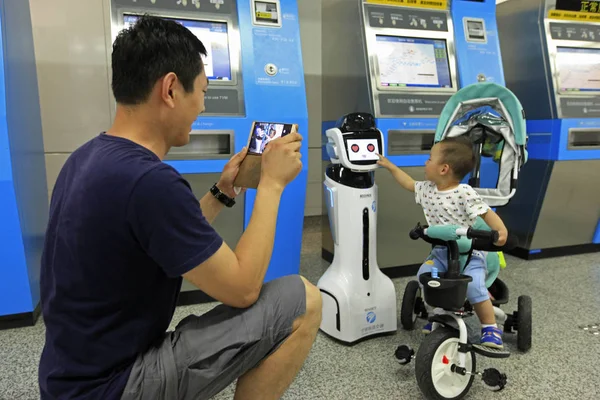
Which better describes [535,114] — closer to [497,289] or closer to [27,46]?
[497,289]

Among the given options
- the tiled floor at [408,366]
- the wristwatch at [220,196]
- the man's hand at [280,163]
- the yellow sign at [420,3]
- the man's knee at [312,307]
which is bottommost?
the tiled floor at [408,366]

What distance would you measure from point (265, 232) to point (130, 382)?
1.44 ft

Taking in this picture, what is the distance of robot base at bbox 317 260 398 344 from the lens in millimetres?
1971

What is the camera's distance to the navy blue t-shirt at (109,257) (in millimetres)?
886

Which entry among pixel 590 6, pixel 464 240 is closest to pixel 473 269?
pixel 464 240

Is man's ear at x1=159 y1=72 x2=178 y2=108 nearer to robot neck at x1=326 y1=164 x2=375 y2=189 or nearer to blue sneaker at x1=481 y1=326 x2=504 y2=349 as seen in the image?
robot neck at x1=326 y1=164 x2=375 y2=189

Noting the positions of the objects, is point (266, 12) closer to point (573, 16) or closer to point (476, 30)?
point (476, 30)

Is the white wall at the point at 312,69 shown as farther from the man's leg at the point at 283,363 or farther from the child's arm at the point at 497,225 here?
the man's leg at the point at 283,363

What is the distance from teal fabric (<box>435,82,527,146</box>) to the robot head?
31 cm

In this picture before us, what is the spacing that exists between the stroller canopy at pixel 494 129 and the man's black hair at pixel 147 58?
1.34 m

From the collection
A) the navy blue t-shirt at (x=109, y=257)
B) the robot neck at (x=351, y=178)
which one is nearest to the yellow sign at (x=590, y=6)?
the robot neck at (x=351, y=178)

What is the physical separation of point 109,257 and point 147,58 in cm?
44

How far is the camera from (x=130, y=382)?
959mm

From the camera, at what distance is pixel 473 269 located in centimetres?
180
